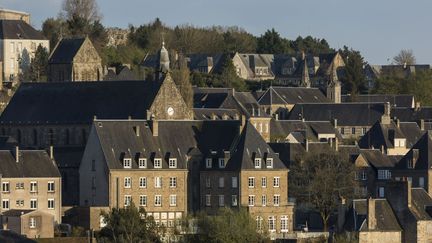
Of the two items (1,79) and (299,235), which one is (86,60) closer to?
(1,79)

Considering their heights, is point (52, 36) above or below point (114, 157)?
above

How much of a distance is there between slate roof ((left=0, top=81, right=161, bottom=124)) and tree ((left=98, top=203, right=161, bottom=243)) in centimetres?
1712

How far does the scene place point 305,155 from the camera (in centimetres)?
11050

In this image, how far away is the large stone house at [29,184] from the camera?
323 feet

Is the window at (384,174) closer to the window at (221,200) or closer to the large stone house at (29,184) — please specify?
the window at (221,200)

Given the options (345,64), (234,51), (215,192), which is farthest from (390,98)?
(215,192)

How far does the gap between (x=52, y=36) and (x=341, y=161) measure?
61.4m

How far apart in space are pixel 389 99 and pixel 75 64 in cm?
4328

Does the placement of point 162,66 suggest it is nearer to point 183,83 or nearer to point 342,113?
point 183,83

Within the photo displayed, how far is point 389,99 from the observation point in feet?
541

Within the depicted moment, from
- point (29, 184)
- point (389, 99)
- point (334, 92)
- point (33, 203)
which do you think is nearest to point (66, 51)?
point (29, 184)

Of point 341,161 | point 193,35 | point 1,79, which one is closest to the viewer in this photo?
point 341,161

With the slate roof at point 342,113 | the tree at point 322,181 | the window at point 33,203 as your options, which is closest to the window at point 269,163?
the tree at point 322,181

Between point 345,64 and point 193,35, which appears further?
point 193,35
